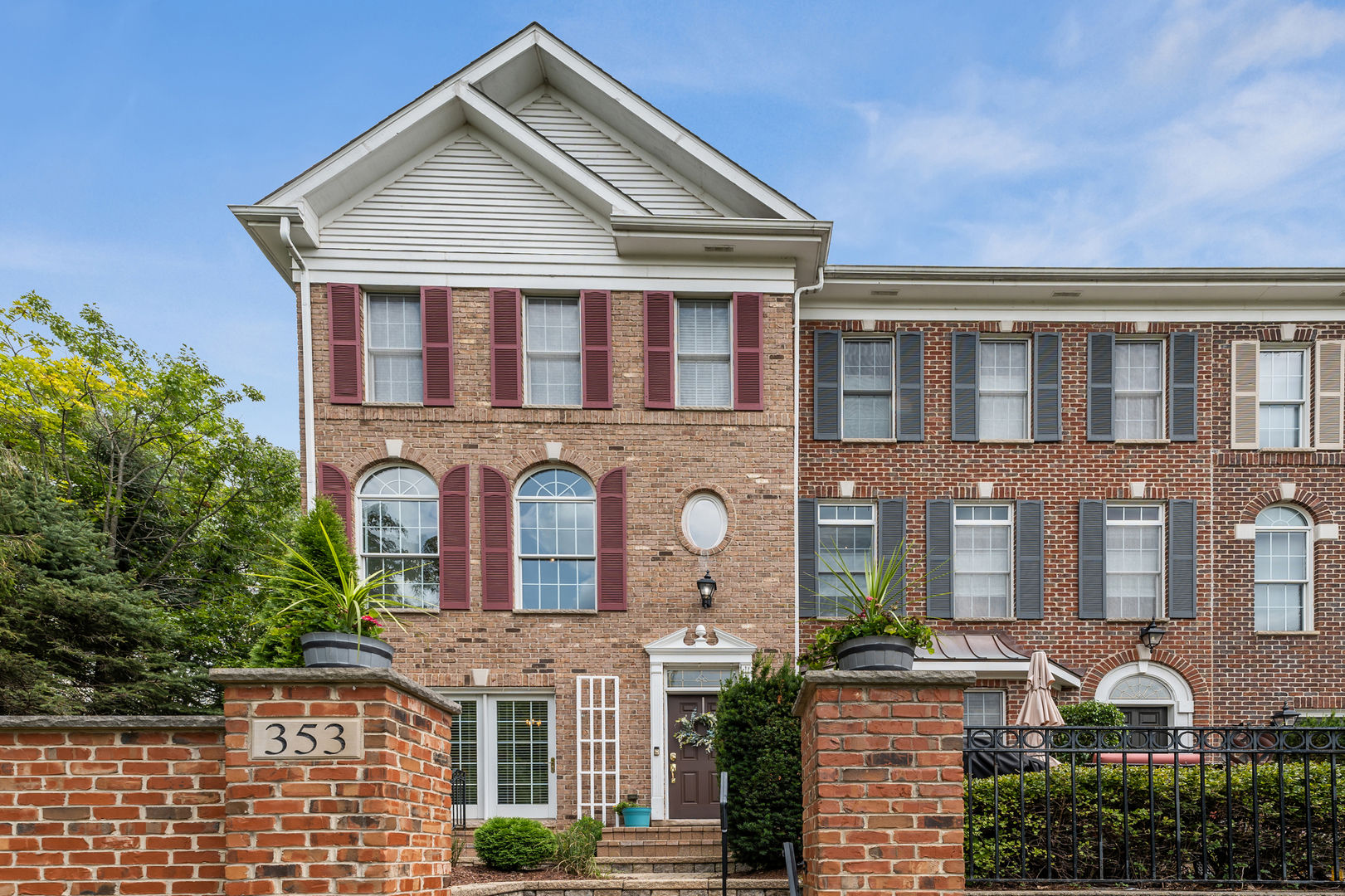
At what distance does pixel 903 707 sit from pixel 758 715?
508 centimetres

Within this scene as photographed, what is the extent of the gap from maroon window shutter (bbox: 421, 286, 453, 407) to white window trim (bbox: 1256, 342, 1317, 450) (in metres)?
12.9

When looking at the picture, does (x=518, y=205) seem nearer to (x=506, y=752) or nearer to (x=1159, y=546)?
(x=506, y=752)

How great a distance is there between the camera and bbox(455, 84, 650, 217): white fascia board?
12.7 m

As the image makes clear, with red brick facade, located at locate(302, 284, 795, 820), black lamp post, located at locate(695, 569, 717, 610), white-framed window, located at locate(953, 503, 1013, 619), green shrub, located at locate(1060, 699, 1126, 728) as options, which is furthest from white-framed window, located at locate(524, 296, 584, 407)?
green shrub, located at locate(1060, 699, 1126, 728)

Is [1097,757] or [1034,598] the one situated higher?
[1097,757]

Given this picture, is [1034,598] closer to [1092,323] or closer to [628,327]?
[1092,323]

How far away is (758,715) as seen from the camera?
28.5 ft

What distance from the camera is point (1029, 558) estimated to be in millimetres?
13930

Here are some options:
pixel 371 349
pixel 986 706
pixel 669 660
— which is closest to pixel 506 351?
pixel 371 349

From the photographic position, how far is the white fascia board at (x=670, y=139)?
13.1 metres

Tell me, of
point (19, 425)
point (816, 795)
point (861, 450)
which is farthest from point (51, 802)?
point (19, 425)

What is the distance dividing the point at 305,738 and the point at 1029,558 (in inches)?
495

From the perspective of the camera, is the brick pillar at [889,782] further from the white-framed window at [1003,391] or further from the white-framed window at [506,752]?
the white-framed window at [1003,391]

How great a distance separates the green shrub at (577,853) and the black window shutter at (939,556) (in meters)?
6.61
